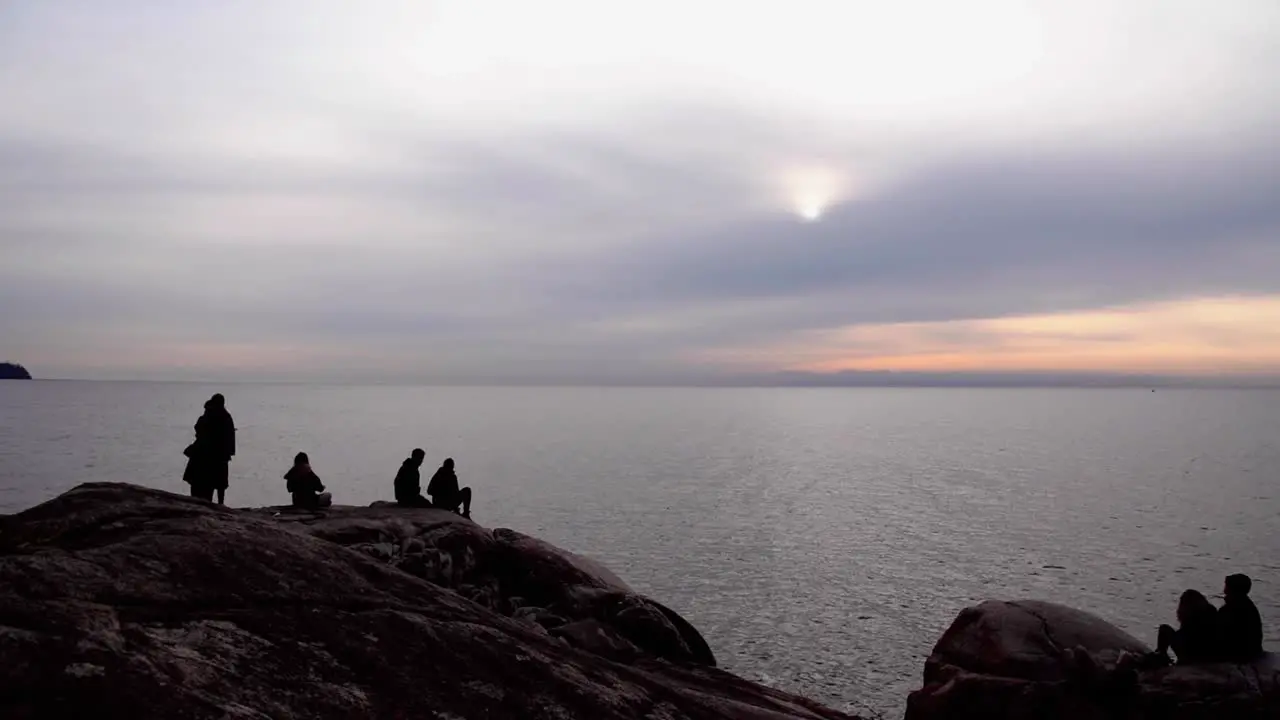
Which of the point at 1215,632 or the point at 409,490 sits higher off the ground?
the point at 409,490

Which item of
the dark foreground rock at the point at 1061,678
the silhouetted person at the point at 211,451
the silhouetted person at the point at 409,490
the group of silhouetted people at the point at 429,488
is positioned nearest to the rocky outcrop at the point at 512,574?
the silhouetted person at the point at 211,451

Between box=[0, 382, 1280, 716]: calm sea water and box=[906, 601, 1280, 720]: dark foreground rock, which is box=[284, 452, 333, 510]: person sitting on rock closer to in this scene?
box=[0, 382, 1280, 716]: calm sea water

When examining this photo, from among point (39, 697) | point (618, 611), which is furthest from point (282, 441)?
point (39, 697)

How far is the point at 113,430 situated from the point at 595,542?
131 m

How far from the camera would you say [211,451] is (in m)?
21.8

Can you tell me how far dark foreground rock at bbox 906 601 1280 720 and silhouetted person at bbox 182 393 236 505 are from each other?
19.6m

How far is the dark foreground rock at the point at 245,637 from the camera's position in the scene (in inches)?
295

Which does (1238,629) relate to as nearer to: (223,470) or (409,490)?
(409,490)

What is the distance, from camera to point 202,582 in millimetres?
9906

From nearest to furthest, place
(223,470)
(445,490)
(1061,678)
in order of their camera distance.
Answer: (1061,678) → (223,470) → (445,490)

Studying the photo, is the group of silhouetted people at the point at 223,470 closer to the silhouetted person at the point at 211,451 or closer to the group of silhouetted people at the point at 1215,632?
the silhouetted person at the point at 211,451

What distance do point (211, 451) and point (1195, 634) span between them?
81.1 feet

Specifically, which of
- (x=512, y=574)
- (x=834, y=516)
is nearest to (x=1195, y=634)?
(x=512, y=574)

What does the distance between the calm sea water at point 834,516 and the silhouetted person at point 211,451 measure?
18.5 meters
